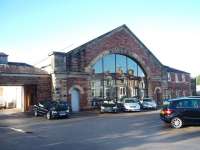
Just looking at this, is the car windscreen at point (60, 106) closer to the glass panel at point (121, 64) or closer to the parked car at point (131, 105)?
the parked car at point (131, 105)

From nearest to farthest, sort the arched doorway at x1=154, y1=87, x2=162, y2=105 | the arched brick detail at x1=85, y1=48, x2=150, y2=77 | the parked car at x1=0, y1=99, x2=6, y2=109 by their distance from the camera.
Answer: the arched brick detail at x1=85, y1=48, x2=150, y2=77 → the arched doorway at x1=154, y1=87, x2=162, y2=105 → the parked car at x1=0, y1=99, x2=6, y2=109

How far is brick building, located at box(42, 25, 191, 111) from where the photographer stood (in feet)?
97.8

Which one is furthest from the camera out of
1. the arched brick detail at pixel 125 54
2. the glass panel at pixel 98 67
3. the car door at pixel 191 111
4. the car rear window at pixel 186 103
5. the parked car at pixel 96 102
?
the glass panel at pixel 98 67

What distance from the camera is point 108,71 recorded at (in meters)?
33.5

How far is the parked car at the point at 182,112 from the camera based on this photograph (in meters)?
15.0

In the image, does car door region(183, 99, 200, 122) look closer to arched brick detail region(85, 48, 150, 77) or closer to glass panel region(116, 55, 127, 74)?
arched brick detail region(85, 48, 150, 77)

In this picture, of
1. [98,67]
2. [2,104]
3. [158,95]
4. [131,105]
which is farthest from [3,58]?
[158,95]

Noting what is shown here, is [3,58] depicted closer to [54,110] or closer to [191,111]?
[54,110]

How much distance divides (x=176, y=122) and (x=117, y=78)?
1957 centimetres

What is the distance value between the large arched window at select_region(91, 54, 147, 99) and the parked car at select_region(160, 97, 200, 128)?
17049 mm

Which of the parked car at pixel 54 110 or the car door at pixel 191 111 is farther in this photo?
the parked car at pixel 54 110

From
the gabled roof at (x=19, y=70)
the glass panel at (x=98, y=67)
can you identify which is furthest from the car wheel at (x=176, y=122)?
the glass panel at (x=98, y=67)

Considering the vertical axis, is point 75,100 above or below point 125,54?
below

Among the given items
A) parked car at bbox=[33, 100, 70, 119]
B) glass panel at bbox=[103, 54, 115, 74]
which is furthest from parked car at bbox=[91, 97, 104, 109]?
parked car at bbox=[33, 100, 70, 119]
